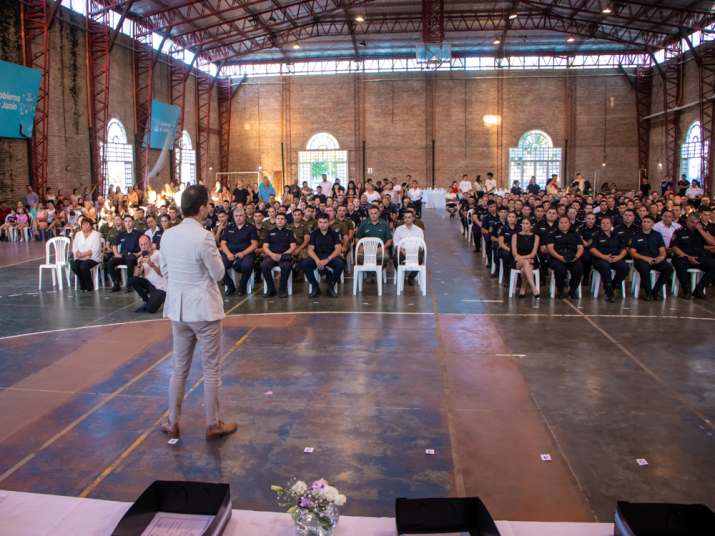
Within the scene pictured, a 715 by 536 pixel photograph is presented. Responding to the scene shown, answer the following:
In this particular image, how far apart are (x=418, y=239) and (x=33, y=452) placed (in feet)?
19.6

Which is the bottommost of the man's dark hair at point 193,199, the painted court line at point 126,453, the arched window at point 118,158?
the painted court line at point 126,453

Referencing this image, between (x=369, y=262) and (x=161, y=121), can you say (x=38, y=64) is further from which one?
(x=369, y=262)

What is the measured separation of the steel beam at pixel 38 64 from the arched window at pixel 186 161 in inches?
316

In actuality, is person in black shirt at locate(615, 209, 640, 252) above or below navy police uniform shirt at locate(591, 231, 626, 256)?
above

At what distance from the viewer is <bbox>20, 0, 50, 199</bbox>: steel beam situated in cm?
1573

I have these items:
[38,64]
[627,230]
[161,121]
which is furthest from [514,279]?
[161,121]

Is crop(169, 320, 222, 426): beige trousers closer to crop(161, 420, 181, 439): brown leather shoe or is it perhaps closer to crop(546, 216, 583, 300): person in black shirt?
crop(161, 420, 181, 439): brown leather shoe

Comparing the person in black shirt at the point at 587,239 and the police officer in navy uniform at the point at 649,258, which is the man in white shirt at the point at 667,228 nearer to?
the police officer in navy uniform at the point at 649,258

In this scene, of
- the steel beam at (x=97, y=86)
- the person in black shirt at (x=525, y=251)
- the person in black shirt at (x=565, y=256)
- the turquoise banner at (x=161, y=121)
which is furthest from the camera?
the turquoise banner at (x=161, y=121)

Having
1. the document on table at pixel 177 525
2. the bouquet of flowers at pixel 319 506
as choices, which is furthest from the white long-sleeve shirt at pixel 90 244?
the bouquet of flowers at pixel 319 506

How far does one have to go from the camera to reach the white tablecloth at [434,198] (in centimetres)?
2570

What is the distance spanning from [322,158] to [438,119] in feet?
17.1

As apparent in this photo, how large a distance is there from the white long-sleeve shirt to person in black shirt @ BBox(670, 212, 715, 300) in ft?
25.2

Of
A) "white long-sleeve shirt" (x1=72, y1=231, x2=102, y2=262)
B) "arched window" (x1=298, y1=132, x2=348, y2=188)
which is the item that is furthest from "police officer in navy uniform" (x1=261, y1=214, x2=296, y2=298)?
"arched window" (x1=298, y1=132, x2=348, y2=188)
